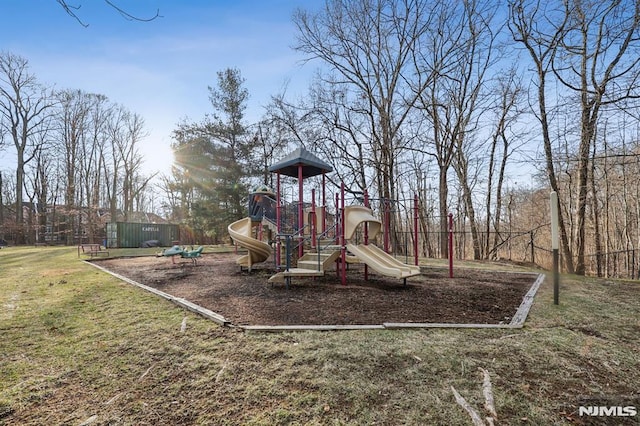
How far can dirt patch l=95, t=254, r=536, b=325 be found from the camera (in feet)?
13.1

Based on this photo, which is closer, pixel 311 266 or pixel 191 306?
pixel 191 306

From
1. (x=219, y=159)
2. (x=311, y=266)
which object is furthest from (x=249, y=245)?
(x=219, y=159)

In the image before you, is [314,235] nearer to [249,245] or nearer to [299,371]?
[249,245]

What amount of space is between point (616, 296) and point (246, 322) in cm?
652

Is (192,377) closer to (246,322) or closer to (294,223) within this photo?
(246,322)

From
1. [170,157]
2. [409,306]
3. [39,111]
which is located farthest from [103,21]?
[39,111]

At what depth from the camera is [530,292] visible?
541cm

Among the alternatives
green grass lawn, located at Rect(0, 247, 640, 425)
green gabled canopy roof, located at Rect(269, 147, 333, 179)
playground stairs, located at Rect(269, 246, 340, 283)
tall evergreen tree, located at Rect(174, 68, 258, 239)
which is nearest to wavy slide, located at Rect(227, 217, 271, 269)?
playground stairs, located at Rect(269, 246, 340, 283)

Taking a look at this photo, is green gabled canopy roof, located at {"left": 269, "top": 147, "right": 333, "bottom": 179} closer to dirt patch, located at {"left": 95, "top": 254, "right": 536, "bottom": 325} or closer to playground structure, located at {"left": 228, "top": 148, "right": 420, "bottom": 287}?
playground structure, located at {"left": 228, "top": 148, "right": 420, "bottom": 287}

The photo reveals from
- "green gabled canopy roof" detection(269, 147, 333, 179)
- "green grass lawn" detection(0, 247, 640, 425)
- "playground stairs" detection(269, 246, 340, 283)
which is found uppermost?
"green gabled canopy roof" detection(269, 147, 333, 179)

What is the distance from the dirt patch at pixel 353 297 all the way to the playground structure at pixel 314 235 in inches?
15.9

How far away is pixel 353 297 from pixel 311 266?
67.8 inches

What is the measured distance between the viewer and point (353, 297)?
5.22 metres

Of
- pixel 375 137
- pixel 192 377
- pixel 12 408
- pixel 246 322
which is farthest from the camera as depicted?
pixel 375 137
